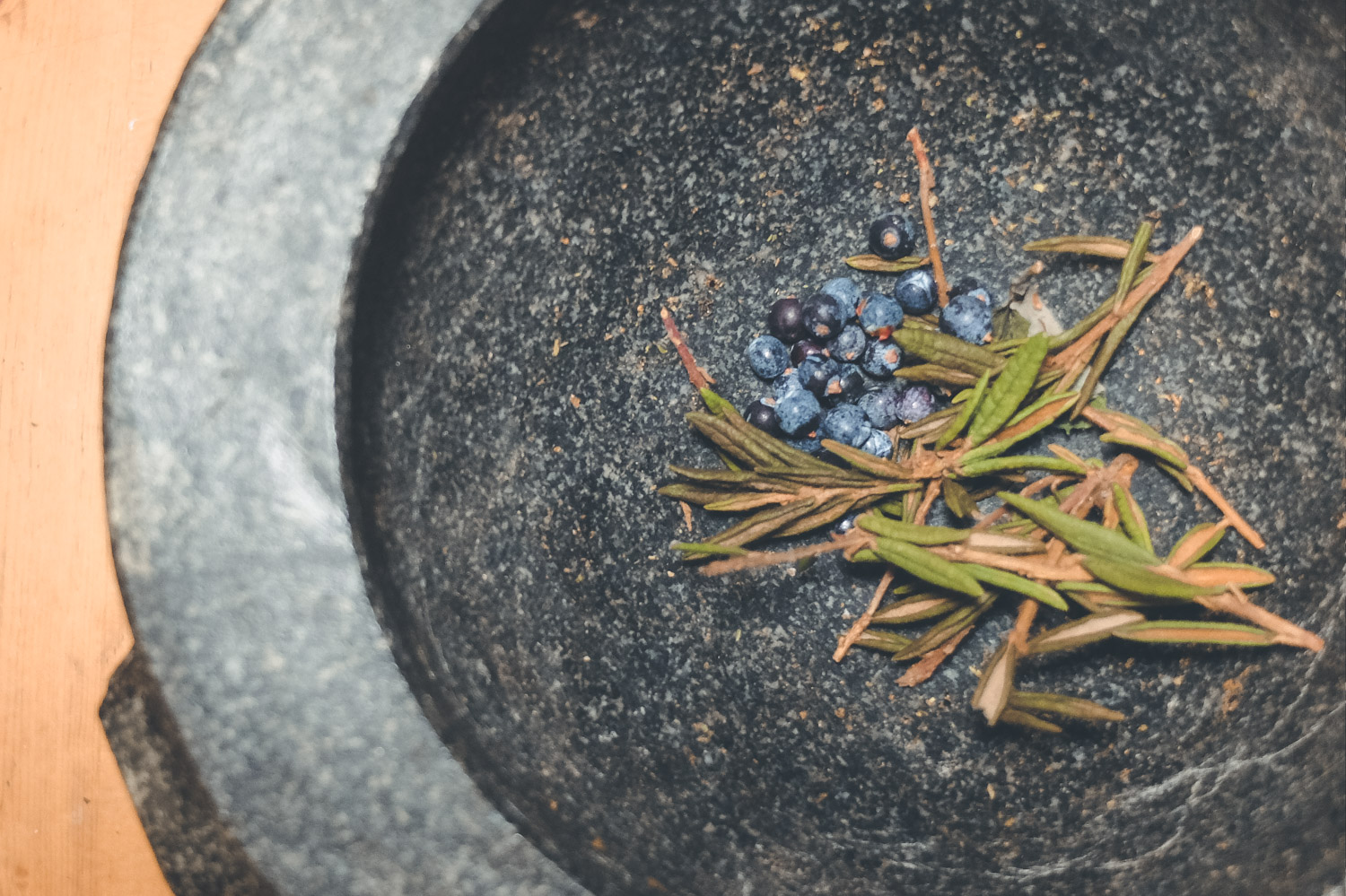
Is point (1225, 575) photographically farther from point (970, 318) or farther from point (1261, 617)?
point (970, 318)

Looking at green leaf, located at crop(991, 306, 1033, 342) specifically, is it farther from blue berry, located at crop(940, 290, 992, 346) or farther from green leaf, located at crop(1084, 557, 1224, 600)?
green leaf, located at crop(1084, 557, 1224, 600)

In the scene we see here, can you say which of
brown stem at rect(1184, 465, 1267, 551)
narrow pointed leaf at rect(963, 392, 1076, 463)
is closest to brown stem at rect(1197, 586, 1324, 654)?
brown stem at rect(1184, 465, 1267, 551)

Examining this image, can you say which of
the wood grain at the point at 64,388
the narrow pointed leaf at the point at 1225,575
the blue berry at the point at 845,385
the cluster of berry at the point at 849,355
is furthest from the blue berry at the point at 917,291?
the wood grain at the point at 64,388

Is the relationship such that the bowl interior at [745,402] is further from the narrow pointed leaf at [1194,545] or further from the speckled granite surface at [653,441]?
the narrow pointed leaf at [1194,545]

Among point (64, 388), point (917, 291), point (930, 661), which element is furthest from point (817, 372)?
point (64, 388)

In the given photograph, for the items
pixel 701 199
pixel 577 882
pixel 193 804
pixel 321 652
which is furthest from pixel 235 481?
pixel 701 199

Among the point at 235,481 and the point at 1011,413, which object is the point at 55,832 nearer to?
the point at 235,481
